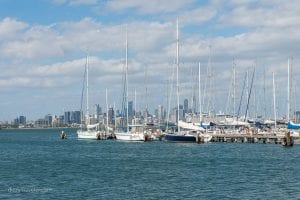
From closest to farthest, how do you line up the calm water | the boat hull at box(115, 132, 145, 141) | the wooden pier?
1. the calm water
2. the wooden pier
3. the boat hull at box(115, 132, 145, 141)

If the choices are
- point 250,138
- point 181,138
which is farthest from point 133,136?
point 250,138

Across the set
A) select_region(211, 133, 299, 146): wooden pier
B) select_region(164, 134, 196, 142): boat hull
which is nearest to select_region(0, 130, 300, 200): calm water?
select_region(164, 134, 196, 142): boat hull

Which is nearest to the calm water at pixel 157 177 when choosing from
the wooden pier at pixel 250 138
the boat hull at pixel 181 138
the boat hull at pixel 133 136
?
the boat hull at pixel 181 138

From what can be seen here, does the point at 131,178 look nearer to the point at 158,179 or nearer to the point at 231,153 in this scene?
the point at 158,179

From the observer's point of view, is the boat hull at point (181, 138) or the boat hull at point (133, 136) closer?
the boat hull at point (181, 138)

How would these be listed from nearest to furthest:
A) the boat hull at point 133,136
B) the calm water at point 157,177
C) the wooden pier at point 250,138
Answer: the calm water at point 157,177, the wooden pier at point 250,138, the boat hull at point 133,136

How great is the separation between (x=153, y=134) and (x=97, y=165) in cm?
5464

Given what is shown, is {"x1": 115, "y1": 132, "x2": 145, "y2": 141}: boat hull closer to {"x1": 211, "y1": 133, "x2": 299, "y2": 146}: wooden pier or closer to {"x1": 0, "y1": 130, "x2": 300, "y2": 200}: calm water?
{"x1": 211, "y1": 133, "x2": 299, "y2": 146}: wooden pier

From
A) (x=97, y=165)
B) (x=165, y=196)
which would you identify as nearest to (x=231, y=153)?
(x=97, y=165)

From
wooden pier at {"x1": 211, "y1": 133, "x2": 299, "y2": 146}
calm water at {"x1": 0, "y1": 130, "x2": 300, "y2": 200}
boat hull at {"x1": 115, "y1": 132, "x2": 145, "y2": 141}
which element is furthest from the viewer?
boat hull at {"x1": 115, "y1": 132, "x2": 145, "y2": 141}

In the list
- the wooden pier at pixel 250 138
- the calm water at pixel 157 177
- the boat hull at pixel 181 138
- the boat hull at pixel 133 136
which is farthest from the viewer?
the boat hull at pixel 133 136

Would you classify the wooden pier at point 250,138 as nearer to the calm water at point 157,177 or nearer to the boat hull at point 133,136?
the boat hull at point 133,136

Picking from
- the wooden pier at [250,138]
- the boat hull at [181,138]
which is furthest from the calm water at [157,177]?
the wooden pier at [250,138]

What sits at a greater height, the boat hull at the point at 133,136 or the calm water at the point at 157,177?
the boat hull at the point at 133,136
